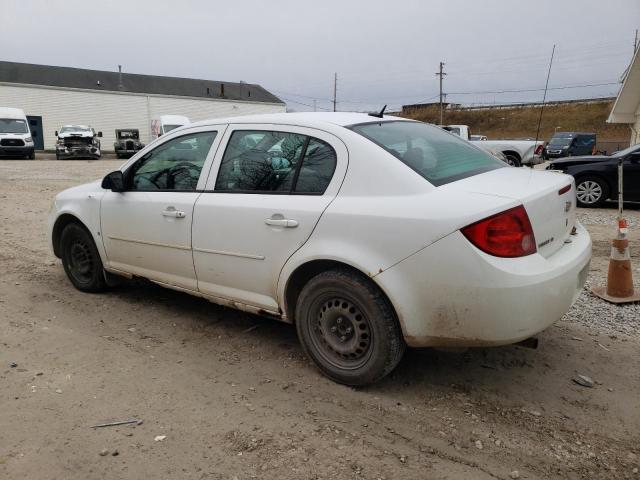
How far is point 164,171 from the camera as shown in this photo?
13.9ft

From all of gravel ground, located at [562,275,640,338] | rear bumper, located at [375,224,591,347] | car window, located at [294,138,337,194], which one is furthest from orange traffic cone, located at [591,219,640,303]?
car window, located at [294,138,337,194]

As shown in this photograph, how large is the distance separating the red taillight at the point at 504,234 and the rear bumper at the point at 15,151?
2901cm

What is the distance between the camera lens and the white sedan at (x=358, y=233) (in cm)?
274

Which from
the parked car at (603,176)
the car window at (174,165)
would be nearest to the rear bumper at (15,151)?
the parked car at (603,176)

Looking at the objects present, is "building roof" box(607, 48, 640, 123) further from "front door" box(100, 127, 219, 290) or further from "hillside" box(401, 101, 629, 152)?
"hillside" box(401, 101, 629, 152)

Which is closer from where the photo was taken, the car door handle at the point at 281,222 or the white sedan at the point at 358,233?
the white sedan at the point at 358,233

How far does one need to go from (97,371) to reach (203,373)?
2.32ft

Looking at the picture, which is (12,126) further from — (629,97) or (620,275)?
(620,275)

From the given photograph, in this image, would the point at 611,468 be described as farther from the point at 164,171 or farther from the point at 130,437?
the point at 164,171

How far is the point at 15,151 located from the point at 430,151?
28519 millimetres

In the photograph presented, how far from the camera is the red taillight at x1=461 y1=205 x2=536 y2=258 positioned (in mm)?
2693

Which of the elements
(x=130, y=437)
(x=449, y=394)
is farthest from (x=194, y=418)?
(x=449, y=394)

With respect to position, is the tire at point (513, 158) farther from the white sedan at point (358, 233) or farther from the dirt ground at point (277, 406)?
the white sedan at point (358, 233)

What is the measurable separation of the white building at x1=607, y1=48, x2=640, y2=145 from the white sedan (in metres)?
19.8
